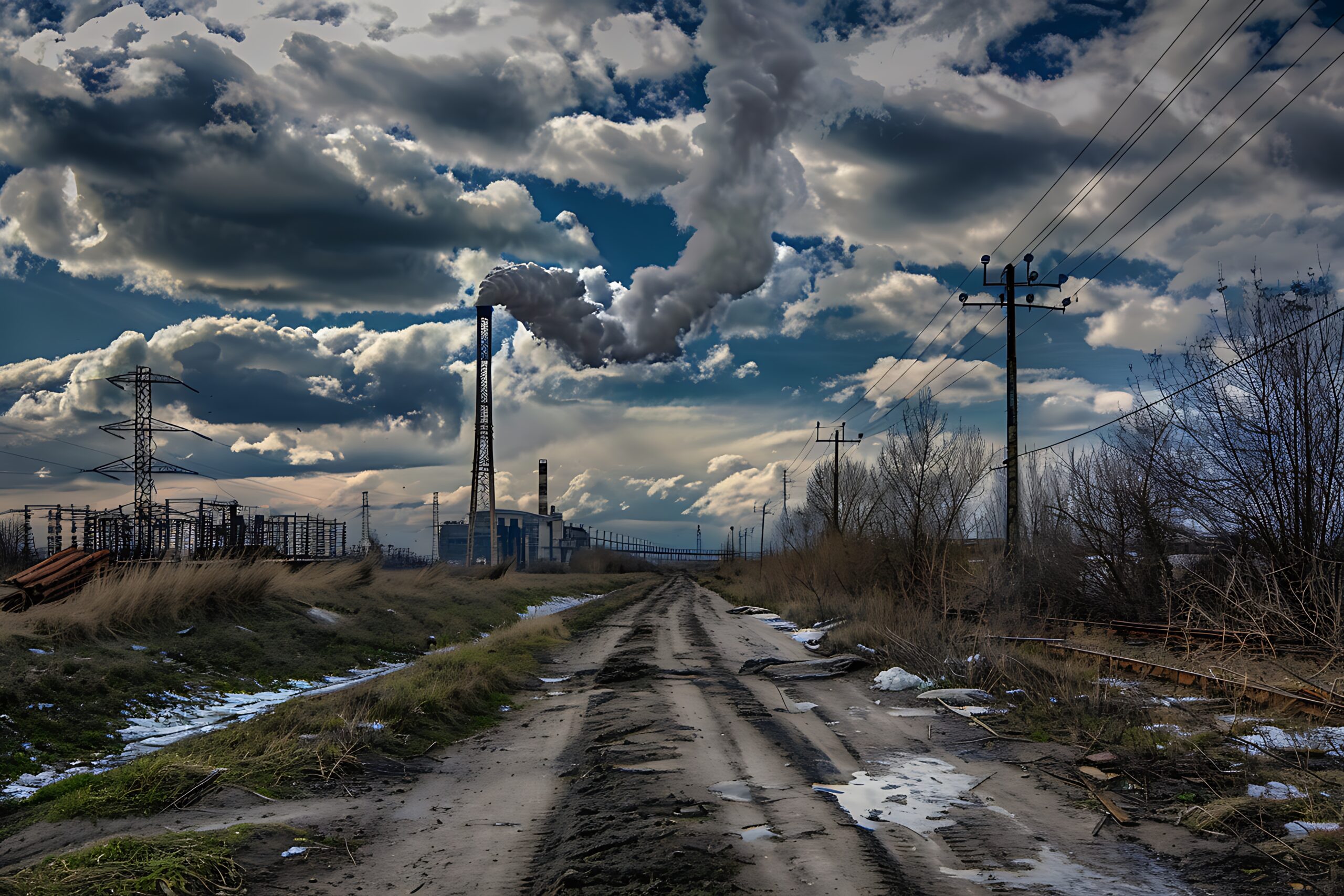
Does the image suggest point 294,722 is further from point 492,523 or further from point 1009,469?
point 492,523

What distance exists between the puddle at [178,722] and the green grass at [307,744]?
1.82 feet

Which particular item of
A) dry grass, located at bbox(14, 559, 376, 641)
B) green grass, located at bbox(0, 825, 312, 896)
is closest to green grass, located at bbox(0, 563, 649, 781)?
dry grass, located at bbox(14, 559, 376, 641)

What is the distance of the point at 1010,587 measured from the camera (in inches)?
685

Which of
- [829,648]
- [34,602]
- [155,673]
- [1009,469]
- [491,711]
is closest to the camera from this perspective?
[491,711]

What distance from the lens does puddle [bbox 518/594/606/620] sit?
3659cm

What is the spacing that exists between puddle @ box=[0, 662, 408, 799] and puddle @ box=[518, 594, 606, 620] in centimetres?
1589

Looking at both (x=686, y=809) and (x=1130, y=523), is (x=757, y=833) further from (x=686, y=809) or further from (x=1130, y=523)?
(x=1130, y=523)

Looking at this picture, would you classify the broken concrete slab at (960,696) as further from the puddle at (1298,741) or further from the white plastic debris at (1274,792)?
the white plastic debris at (1274,792)

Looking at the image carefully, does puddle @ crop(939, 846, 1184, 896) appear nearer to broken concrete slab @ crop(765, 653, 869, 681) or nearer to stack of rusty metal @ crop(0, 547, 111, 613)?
broken concrete slab @ crop(765, 653, 869, 681)

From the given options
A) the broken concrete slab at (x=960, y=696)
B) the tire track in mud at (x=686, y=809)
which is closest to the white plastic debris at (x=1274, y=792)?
the tire track in mud at (x=686, y=809)

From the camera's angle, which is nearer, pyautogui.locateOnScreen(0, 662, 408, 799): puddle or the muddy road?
the muddy road

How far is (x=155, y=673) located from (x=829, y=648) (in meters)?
13.1

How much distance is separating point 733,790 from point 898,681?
6.85 metres

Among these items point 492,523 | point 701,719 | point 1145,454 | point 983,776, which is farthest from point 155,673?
point 492,523
